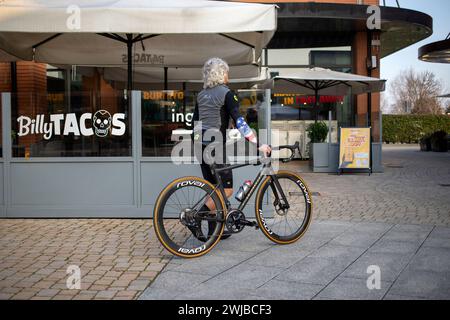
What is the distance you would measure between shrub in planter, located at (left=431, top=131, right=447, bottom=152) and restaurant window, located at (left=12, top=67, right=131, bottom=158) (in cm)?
1844

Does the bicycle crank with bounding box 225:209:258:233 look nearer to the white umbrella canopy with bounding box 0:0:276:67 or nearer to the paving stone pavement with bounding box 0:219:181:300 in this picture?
the paving stone pavement with bounding box 0:219:181:300

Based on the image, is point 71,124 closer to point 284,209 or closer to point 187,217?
point 187,217

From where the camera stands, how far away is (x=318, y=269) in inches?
171

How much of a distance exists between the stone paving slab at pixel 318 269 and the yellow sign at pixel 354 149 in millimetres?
6573

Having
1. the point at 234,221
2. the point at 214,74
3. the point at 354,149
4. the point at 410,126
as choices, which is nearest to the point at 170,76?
the point at 354,149

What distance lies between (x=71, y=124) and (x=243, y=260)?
3139mm

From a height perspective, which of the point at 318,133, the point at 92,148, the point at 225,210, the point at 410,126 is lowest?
the point at 225,210

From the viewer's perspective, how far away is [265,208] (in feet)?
16.5

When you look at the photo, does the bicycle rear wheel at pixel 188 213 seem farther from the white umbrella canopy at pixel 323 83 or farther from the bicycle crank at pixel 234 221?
the white umbrella canopy at pixel 323 83

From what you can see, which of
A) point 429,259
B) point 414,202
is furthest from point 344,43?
point 429,259

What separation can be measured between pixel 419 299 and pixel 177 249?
6.56 ft

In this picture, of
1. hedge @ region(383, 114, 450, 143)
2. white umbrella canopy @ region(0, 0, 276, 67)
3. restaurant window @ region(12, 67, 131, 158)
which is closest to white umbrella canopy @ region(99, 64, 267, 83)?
white umbrella canopy @ region(0, 0, 276, 67)

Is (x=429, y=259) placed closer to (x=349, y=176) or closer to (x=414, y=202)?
(x=414, y=202)

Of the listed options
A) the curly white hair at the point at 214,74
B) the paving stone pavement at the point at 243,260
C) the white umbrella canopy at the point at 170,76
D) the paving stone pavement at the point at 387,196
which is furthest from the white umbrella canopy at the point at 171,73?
the curly white hair at the point at 214,74
